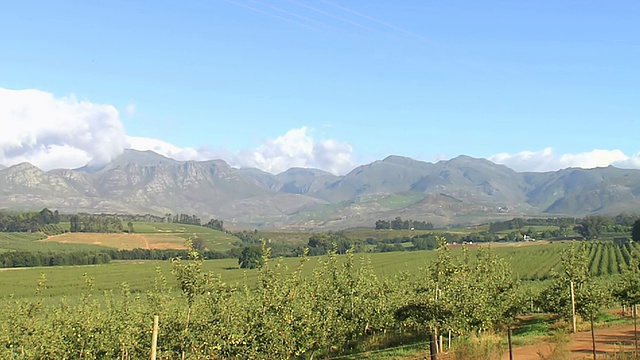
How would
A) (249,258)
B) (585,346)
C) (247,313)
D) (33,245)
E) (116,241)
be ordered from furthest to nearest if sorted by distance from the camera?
(116,241), (33,245), (249,258), (585,346), (247,313)

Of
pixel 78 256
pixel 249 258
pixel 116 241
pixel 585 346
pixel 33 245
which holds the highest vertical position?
pixel 33 245

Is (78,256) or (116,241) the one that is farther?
(116,241)

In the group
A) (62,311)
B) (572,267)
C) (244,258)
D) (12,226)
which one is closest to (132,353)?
(62,311)

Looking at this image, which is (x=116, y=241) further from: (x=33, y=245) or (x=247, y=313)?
(x=247, y=313)

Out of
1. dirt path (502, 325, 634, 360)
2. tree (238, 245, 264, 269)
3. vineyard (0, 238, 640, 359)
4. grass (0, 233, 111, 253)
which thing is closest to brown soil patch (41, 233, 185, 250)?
grass (0, 233, 111, 253)

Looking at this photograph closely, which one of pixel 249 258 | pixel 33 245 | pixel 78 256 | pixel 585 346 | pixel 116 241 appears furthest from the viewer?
pixel 116 241

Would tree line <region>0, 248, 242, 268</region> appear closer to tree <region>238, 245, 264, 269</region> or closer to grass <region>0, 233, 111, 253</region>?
tree <region>238, 245, 264, 269</region>

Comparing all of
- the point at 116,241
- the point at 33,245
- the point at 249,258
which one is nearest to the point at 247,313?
the point at 249,258

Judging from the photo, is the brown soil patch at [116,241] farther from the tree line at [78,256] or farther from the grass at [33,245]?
the tree line at [78,256]

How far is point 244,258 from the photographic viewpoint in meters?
127

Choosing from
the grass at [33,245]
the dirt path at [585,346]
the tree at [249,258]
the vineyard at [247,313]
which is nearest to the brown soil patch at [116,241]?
the grass at [33,245]

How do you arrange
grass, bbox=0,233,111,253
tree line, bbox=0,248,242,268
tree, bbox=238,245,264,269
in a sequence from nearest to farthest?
tree, bbox=238,245,264,269, tree line, bbox=0,248,242,268, grass, bbox=0,233,111,253

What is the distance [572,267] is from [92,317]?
28.9m

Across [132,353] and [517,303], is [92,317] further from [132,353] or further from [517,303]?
[517,303]
